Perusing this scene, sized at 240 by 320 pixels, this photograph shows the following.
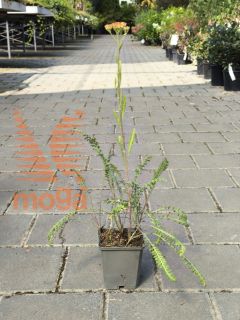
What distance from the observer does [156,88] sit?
31.5 feet

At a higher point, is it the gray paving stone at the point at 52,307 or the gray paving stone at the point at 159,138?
the gray paving stone at the point at 52,307

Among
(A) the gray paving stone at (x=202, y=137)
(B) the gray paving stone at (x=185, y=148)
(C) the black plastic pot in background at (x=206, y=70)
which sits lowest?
(C) the black plastic pot in background at (x=206, y=70)

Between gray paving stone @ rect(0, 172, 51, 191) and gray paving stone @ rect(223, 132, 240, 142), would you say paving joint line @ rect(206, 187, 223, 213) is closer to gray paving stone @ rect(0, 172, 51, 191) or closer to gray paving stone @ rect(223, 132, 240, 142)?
gray paving stone @ rect(0, 172, 51, 191)

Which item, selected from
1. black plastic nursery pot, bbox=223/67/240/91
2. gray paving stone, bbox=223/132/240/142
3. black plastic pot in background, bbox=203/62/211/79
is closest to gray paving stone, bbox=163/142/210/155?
gray paving stone, bbox=223/132/240/142

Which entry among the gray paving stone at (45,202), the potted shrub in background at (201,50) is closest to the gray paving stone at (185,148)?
the gray paving stone at (45,202)

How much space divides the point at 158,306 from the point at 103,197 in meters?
1.50

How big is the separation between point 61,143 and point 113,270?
321 centimetres

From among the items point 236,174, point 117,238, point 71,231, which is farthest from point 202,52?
point 117,238

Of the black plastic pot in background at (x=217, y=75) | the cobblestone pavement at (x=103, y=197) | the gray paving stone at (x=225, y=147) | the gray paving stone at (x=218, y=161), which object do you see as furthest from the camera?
the black plastic pot in background at (x=217, y=75)

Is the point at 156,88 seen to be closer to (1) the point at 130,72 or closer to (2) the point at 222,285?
(1) the point at 130,72

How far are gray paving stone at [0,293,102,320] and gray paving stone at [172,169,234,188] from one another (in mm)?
1810

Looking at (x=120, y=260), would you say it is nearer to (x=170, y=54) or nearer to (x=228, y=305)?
(x=228, y=305)

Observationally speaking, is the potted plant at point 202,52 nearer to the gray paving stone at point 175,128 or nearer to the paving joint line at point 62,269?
the gray paving stone at point 175,128

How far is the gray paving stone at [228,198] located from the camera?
11.2 feet
